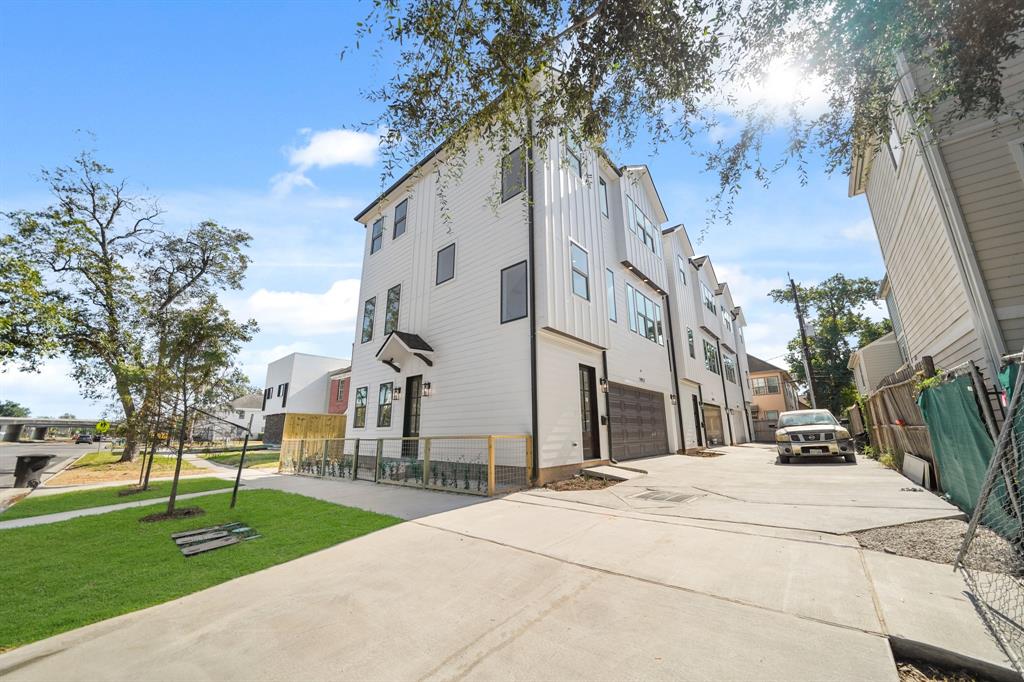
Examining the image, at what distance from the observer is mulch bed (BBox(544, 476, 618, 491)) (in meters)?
8.32

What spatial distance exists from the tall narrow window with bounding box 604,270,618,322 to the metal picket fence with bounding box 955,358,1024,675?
9.09 meters

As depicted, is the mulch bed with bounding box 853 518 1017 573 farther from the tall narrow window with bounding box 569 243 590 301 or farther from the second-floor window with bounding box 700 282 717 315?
the second-floor window with bounding box 700 282 717 315

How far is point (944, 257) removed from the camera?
6316mm

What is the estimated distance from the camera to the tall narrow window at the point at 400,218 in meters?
14.7

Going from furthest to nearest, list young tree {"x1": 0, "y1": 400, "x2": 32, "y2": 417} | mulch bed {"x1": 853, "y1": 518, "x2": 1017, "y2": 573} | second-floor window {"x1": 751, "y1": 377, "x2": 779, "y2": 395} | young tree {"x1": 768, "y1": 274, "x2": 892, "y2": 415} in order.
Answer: young tree {"x1": 0, "y1": 400, "x2": 32, "y2": 417} → second-floor window {"x1": 751, "y1": 377, "x2": 779, "y2": 395} → young tree {"x1": 768, "y1": 274, "x2": 892, "y2": 415} → mulch bed {"x1": 853, "y1": 518, "x2": 1017, "y2": 573}

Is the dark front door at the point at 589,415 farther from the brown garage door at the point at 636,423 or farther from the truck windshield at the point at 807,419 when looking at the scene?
the truck windshield at the point at 807,419

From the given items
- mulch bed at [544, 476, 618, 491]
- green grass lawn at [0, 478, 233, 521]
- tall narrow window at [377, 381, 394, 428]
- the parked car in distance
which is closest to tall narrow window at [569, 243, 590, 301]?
mulch bed at [544, 476, 618, 491]

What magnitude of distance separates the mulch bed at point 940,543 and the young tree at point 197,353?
10589 millimetres

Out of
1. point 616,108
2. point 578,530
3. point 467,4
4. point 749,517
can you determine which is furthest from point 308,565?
point 616,108

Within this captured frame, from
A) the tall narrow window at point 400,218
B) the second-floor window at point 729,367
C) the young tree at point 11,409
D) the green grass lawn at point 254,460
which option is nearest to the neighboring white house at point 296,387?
the green grass lawn at point 254,460

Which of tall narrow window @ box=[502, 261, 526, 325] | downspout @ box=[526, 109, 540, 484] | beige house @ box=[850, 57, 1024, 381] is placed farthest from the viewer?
tall narrow window @ box=[502, 261, 526, 325]

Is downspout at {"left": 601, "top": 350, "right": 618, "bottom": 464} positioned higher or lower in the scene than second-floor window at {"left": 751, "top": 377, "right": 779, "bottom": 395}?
lower

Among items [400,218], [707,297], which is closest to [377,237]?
[400,218]

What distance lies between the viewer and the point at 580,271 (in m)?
11.2
